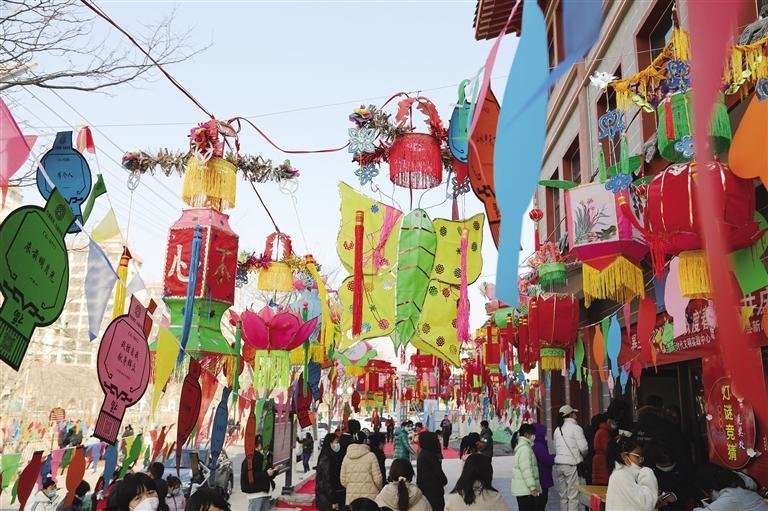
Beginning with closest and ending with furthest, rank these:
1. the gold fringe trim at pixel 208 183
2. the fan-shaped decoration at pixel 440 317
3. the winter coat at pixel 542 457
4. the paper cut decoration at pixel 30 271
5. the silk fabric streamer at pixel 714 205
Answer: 1. the silk fabric streamer at pixel 714 205
2. the paper cut decoration at pixel 30 271
3. the gold fringe trim at pixel 208 183
4. the fan-shaped decoration at pixel 440 317
5. the winter coat at pixel 542 457

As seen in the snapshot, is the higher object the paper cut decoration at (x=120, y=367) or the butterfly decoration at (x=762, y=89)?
the butterfly decoration at (x=762, y=89)

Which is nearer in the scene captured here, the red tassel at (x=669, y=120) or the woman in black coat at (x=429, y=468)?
the red tassel at (x=669, y=120)

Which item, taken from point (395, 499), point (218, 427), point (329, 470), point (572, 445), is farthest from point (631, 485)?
point (218, 427)

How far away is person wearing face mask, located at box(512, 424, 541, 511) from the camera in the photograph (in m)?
7.25

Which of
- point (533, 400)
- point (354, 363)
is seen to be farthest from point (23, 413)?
point (533, 400)

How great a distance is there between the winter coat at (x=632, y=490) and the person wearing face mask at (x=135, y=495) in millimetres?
3286

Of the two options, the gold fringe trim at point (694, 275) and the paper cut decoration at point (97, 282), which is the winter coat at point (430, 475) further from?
the paper cut decoration at point (97, 282)

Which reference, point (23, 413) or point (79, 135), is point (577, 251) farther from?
point (23, 413)

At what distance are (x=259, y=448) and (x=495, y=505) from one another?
19.1ft

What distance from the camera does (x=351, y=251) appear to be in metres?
6.98

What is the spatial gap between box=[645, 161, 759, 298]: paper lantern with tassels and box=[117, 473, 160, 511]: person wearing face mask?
3975 mm

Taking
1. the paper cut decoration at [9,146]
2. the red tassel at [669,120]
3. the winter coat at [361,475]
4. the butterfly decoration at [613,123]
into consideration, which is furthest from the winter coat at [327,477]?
the paper cut decoration at [9,146]

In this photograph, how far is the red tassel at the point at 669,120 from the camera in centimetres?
473

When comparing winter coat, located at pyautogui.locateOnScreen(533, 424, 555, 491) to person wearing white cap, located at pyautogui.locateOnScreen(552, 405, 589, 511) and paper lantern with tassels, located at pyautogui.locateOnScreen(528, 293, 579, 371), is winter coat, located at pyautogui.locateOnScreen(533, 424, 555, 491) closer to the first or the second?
person wearing white cap, located at pyautogui.locateOnScreen(552, 405, 589, 511)
